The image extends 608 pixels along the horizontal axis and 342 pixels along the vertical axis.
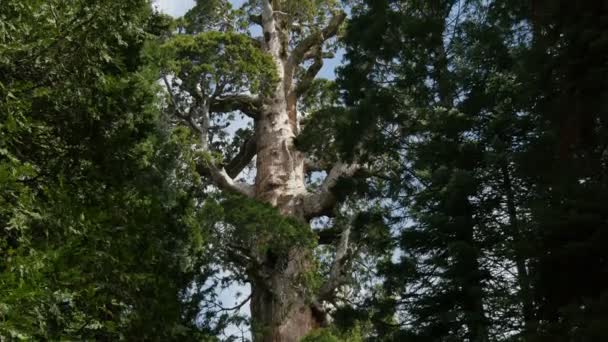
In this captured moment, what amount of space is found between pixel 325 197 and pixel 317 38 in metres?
4.73

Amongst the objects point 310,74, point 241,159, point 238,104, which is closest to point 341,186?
point 238,104

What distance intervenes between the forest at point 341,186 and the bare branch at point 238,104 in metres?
0.41

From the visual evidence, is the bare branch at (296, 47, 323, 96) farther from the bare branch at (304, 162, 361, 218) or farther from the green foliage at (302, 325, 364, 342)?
the green foliage at (302, 325, 364, 342)

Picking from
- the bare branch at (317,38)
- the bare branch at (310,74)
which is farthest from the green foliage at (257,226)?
the bare branch at (317,38)

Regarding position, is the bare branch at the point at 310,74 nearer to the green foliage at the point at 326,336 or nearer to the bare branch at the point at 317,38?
the bare branch at the point at 317,38

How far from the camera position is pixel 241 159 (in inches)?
661

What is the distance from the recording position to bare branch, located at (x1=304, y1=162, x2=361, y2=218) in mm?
14039

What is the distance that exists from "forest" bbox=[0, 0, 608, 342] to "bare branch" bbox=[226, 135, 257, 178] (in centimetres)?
239

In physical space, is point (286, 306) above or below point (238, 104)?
below

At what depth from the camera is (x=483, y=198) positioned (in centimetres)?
815

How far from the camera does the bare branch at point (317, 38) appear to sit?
56.7 ft

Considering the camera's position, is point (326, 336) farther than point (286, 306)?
No

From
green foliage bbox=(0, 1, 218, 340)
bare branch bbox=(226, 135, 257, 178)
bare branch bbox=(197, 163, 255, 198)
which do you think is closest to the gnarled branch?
bare branch bbox=(197, 163, 255, 198)

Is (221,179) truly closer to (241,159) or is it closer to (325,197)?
(241,159)
